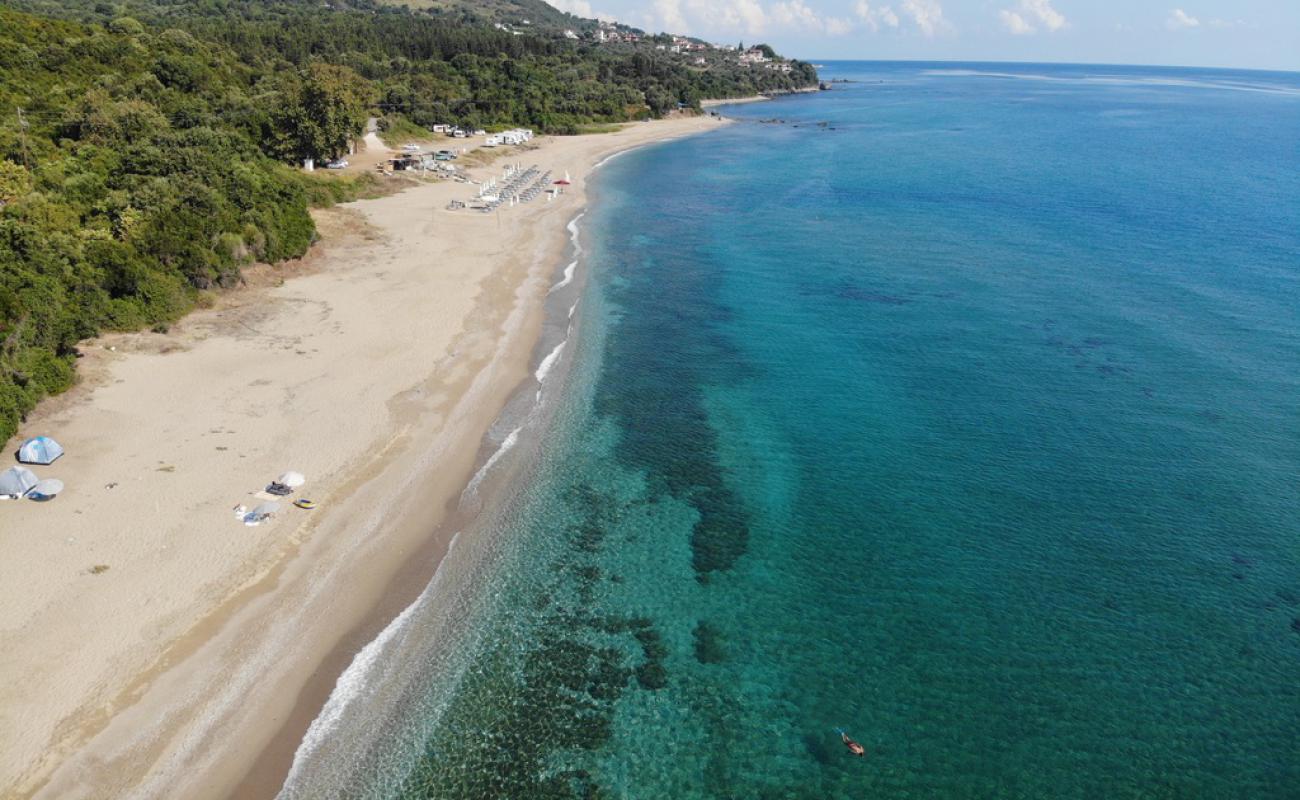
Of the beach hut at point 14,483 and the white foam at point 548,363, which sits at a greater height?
the beach hut at point 14,483

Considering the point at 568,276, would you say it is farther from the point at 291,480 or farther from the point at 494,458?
the point at 291,480

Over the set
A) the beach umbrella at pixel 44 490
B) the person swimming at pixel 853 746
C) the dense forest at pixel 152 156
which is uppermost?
the dense forest at pixel 152 156

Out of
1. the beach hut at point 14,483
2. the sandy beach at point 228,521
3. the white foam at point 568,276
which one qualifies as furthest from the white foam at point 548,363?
the beach hut at point 14,483

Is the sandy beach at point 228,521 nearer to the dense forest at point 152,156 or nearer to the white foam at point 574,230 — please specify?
the dense forest at point 152,156

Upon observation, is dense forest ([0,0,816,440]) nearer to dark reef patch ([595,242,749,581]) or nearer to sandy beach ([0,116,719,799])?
sandy beach ([0,116,719,799])

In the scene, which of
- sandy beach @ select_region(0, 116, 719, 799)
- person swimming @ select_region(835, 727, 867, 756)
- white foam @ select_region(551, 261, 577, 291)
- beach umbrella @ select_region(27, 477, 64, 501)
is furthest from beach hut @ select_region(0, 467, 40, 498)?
white foam @ select_region(551, 261, 577, 291)

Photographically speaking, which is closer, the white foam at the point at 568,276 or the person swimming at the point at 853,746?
the person swimming at the point at 853,746

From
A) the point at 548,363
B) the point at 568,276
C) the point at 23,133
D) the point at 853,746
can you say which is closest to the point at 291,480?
the point at 548,363
